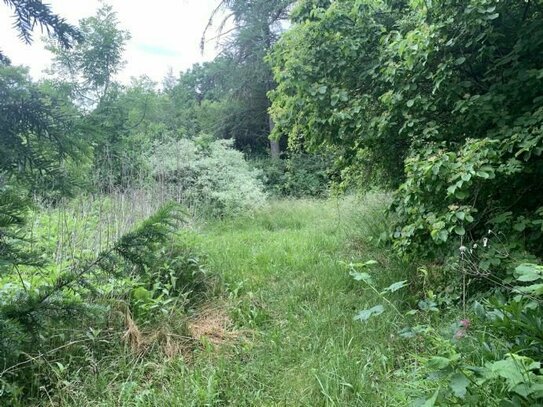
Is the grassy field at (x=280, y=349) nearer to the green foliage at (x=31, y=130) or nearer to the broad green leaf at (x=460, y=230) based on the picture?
A: the broad green leaf at (x=460, y=230)

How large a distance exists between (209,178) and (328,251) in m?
4.87

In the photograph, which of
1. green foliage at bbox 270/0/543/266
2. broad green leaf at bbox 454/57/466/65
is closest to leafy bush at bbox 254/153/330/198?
green foliage at bbox 270/0/543/266

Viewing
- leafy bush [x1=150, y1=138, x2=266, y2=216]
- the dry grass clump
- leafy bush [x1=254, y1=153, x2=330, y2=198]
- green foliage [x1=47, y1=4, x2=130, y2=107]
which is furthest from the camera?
leafy bush [x1=254, y1=153, x2=330, y2=198]

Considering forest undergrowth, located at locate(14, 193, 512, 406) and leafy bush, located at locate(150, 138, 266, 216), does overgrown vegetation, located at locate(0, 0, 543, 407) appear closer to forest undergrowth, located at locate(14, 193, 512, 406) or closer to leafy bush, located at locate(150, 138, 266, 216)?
forest undergrowth, located at locate(14, 193, 512, 406)

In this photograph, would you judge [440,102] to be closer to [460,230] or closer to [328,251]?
[460,230]

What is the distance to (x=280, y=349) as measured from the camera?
7.98 ft

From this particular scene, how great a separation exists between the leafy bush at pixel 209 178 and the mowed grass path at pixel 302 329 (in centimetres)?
280

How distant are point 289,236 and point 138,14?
361 centimetres

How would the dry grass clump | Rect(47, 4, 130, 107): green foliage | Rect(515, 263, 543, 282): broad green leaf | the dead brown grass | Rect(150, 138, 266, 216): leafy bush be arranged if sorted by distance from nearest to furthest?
Rect(515, 263, 543, 282): broad green leaf < the dry grass clump < the dead brown grass < Rect(150, 138, 266, 216): leafy bush < Rect(47, 4, 130, 107): green foliage

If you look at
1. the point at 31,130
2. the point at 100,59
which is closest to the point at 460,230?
the point at 31,130

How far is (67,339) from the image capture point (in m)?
2.35

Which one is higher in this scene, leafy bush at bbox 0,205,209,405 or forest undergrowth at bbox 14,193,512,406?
leafy bush at bbox 0,205,209,405

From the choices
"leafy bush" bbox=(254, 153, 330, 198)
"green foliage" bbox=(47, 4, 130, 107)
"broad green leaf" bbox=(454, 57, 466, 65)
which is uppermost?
"green foliage" bbox=(47, 4, 130, 107)

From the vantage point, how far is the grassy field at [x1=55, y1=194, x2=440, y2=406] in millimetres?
1969
